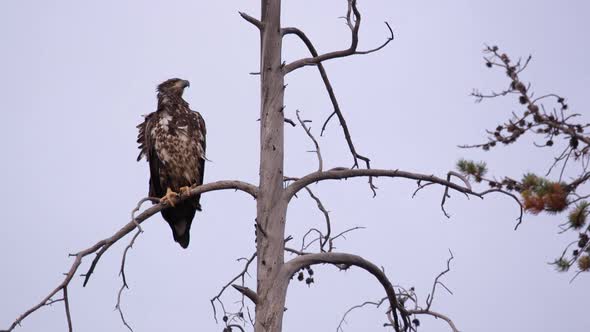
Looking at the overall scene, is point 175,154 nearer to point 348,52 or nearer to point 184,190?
point 184,190

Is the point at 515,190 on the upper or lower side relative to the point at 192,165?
lower

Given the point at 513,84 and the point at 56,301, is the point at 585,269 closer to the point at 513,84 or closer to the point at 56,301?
the point at 513,84

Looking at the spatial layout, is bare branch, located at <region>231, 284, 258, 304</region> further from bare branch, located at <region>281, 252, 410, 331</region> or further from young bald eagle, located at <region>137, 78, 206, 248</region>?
young bald eagle, located at <region>137, 78, 206, 248</region>

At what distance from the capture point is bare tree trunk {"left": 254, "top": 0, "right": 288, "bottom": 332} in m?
5.55

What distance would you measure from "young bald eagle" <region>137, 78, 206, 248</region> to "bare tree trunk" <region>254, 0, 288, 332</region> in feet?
7.59

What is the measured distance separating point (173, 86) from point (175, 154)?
1.06m

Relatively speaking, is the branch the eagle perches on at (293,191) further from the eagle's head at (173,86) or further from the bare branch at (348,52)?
the eagle's head at (173,86)

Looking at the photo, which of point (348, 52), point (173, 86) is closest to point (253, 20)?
point (348, 52)

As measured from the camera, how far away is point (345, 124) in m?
6.64

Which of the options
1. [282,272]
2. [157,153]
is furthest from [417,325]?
[157,153]

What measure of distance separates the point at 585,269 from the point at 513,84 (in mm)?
1214

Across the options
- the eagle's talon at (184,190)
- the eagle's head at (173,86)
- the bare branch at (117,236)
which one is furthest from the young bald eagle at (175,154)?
the bare branch at (117,236)

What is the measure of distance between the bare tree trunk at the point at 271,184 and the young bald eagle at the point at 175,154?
2.31 meters

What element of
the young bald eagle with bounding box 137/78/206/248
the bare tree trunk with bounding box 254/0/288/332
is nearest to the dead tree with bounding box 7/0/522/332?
the bare tree trunk with bounding box 254/0/288/332
